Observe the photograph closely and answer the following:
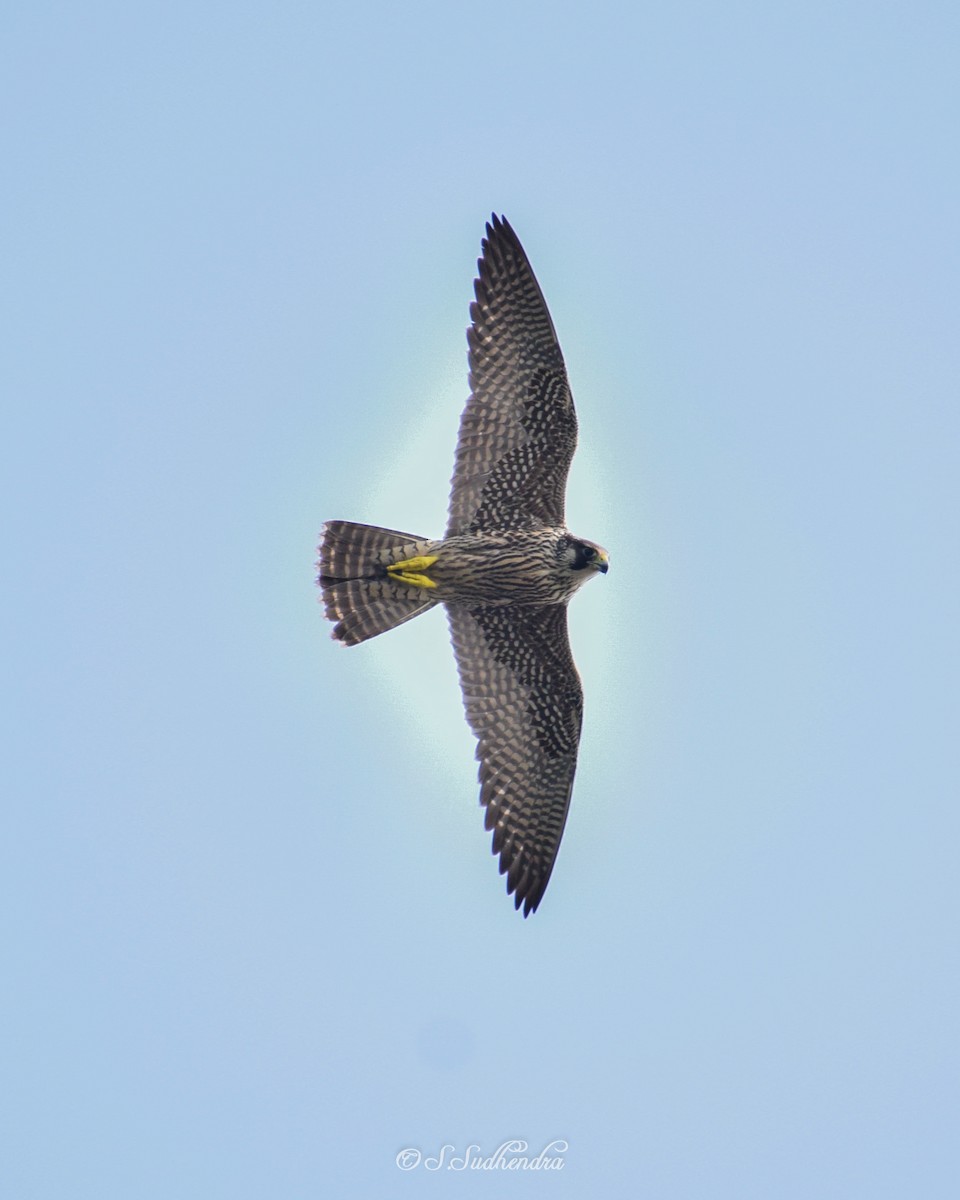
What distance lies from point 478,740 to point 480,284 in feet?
11.9

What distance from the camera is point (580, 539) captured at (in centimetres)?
1686

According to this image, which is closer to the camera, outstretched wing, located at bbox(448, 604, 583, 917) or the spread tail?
the spread tail

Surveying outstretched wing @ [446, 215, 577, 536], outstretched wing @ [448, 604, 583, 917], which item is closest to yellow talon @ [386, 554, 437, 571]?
outstretched wing @ [446, 215, 577, 536]

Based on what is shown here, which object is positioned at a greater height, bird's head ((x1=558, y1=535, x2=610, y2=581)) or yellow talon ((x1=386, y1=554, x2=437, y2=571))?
bird's head ((x1=558, y1=535, x2=610, y2=581))

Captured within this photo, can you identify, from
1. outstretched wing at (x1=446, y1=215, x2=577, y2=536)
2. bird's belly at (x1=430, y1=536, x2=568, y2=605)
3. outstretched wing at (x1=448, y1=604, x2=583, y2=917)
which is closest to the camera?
outstretched wing at (x1=446, y1=215, x2=577, y2=536)

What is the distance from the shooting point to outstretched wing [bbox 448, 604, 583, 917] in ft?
56.7

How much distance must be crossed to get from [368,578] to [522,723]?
5.65 ft

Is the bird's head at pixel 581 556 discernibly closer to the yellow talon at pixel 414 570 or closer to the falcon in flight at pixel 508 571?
the falcon in flight at pixel 508 571

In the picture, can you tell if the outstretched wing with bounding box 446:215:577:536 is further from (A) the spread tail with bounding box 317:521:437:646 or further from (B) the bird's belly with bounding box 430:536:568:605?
(A) the spread tail with bounding box 317:521:437:646

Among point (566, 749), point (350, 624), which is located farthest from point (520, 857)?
point (350, 624)

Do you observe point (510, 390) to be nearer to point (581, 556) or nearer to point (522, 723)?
point (581, 556)

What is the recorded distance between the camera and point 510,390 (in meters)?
16.6

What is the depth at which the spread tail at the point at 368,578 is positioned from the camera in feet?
55.7

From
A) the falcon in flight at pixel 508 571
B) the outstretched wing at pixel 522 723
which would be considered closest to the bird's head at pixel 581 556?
the falcon in flight at pixel 508 571
